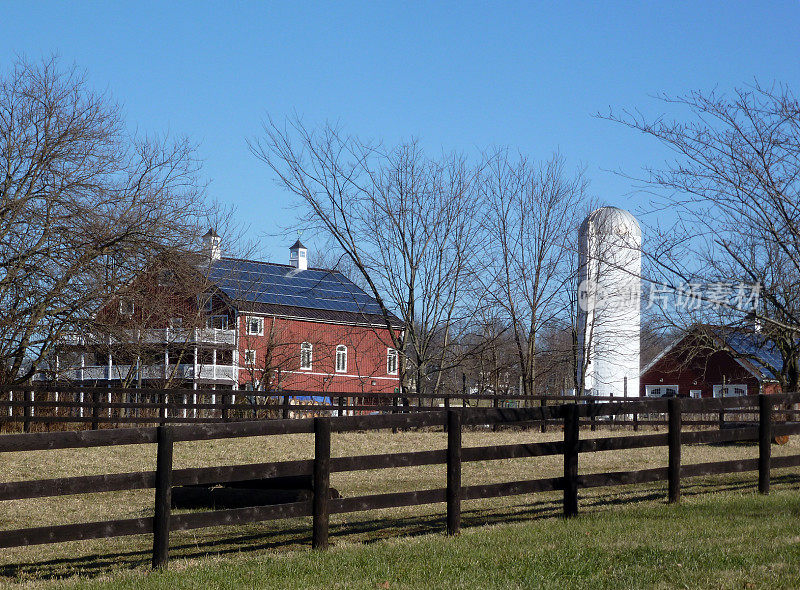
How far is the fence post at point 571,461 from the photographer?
9.69 meters

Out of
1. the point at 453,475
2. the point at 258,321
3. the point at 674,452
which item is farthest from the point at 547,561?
the point at 258,321

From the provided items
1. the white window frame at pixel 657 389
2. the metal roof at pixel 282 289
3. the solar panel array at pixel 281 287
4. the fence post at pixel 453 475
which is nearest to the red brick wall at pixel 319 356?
the metal roof at pixel 282 289

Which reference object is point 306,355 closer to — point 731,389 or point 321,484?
point 731,389

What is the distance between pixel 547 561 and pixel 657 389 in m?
47.4

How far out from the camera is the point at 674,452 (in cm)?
1072

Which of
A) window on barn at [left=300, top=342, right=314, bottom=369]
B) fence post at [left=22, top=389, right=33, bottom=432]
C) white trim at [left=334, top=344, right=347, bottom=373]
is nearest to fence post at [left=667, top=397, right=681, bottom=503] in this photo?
fence post at [left=22, top=389, right=33, bottom=432]

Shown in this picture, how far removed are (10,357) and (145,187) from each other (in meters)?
5.98

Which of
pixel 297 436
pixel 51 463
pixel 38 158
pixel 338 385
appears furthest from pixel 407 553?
pixel 338 385

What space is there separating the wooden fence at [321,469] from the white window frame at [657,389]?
4141 cm

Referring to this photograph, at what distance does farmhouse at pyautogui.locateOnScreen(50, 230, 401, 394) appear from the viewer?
3575cm

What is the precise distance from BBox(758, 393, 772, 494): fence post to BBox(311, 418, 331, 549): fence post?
6218mm

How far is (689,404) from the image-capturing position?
11.1 meters

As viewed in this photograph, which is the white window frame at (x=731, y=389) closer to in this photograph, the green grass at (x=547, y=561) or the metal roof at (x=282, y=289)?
the metal roof at (x=282, y=289)

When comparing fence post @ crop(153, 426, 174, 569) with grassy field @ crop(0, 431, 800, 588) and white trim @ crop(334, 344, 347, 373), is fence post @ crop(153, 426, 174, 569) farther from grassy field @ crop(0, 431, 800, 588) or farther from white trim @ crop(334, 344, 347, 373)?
white trim @ crop(334, 344, 347, 373)
